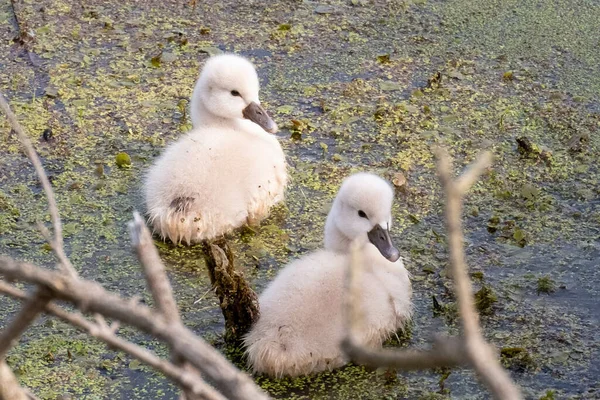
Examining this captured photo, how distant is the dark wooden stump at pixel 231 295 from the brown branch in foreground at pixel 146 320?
1.89 meters

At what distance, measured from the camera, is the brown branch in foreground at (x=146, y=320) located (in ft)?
4.08

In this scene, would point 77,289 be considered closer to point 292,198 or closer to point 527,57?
point 292,198

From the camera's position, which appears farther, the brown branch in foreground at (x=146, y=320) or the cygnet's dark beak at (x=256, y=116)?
the cygnet's dark beak at (x=256, y=116)

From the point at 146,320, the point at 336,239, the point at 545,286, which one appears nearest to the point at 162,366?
the point at 146,320

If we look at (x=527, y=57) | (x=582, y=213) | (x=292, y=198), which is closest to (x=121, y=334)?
(x=292, y=198)

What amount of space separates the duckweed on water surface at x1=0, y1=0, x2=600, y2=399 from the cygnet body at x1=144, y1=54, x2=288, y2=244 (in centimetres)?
14

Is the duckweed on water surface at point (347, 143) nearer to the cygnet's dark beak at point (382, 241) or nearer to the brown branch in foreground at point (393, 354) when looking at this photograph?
the cygnet's dark beak at point (382, 241)

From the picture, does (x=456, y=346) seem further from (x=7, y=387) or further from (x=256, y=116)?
(x=256, y=116)

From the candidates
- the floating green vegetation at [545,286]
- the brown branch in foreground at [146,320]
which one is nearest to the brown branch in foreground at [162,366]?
the brown branch in foreground at [146,320]

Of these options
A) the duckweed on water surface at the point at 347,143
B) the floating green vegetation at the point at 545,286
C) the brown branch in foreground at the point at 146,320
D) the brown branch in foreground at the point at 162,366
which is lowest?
the duckweed on water surface at the point at 347,143

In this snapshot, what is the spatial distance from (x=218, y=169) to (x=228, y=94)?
49 cm

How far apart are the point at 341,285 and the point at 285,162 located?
3.80 feet

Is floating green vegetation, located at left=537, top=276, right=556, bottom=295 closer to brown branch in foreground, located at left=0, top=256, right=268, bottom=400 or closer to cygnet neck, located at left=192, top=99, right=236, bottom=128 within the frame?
cygnet neck, located at left=192, top=99, right=236, bottom=128

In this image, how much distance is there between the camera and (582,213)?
4.18 meters
